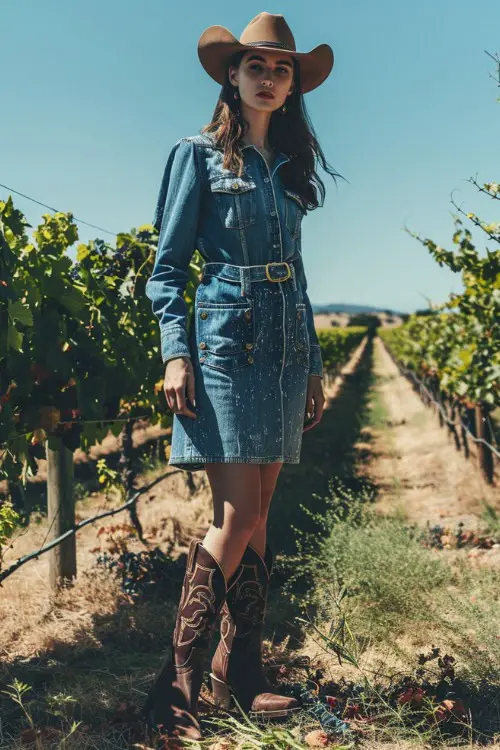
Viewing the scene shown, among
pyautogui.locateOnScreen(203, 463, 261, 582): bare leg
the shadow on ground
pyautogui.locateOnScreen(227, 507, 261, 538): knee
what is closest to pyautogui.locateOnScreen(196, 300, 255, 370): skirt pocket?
pyautogui.locateOnScreen(203, 463, 261, 582): bare leg

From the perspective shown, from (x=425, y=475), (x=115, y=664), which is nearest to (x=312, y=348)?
(x=115, y=664)

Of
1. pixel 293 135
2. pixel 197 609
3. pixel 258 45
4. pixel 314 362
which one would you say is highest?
pixel 258 45

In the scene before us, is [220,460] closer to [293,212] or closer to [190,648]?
[190,648]

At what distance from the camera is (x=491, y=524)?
4.29 metres

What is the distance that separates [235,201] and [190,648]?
1.16m

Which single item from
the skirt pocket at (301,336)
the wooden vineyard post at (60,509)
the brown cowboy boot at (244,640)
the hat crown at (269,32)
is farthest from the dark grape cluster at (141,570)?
the hat crown at (269,32)

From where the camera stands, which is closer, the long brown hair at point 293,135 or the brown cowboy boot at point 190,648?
the brown cowboy boot at point 190,648

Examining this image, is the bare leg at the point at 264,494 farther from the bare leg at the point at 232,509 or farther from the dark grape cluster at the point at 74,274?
the dark grape cluster at the point at 74,274

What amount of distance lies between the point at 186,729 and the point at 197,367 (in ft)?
3.00

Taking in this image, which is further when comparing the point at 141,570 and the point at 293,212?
the point at 141,570

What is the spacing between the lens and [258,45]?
1.92 m

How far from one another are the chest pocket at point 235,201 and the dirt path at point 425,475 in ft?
8.98

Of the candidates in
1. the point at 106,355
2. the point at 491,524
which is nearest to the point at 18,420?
the point at 106,355

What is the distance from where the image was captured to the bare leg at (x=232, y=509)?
186cm
